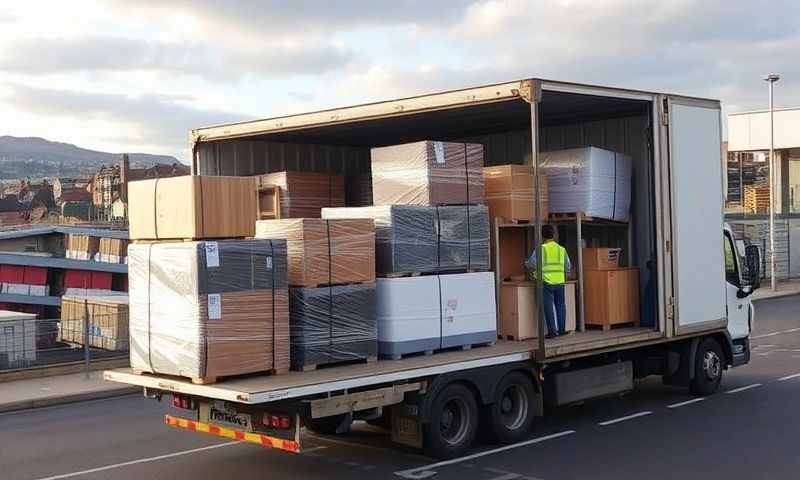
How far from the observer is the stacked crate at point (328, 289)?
866cm

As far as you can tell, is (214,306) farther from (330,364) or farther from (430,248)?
(430,248)

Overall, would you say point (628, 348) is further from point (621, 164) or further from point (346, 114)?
point (346, 114)

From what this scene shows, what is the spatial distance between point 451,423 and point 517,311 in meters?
1.86

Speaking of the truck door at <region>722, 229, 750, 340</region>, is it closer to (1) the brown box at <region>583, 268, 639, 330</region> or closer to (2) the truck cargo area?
(2) the truck cargo area

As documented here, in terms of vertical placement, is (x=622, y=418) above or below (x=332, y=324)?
below

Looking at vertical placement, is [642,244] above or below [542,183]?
below

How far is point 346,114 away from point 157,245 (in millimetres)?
3244

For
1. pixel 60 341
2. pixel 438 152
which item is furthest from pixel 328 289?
pixel 60 341

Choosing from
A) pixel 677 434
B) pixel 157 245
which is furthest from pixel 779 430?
pixel 157 245

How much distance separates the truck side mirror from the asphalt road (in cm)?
150

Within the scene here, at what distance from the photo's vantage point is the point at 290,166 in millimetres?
13461

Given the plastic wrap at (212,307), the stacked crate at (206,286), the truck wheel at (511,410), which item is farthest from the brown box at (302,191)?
the truck wheel at (511,410)

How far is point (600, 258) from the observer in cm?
1162

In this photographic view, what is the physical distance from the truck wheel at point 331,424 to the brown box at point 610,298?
3.72m
